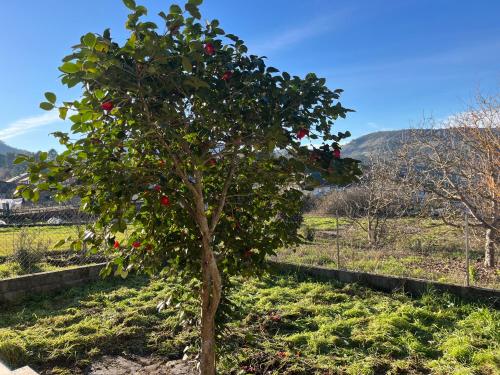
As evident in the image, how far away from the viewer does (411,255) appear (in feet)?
30.1

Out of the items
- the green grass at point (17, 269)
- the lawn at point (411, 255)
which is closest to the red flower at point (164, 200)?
the lawn at point (411, 255)

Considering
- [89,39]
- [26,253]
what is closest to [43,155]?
[89,39]

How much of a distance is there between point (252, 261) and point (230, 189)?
0.56 m

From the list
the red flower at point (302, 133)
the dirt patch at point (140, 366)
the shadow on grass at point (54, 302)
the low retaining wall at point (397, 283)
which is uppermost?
the red flower at point (302, 133)

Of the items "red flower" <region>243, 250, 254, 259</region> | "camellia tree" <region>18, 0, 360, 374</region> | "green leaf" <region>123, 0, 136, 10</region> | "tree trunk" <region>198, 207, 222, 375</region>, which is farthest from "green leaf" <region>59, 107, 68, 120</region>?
"red flower" <region>243, 250, 254, 259</region>

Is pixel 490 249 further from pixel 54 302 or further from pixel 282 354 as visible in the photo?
pixel 54 302

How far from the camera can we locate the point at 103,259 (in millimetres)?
8977

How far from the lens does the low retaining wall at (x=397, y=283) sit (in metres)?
5.61

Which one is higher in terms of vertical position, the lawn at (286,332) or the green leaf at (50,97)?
the green leaf at (50,97)

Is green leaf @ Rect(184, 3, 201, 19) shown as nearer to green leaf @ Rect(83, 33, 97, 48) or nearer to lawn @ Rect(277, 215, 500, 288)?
green leaf @ Rect(83, 33, 97, 48)

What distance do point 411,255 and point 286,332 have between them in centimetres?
541

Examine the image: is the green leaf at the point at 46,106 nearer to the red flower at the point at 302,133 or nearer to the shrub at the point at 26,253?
the red flower at the point at 302,133

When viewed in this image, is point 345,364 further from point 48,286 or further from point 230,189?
point 48,286

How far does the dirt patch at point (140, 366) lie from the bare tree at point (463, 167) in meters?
4.70
